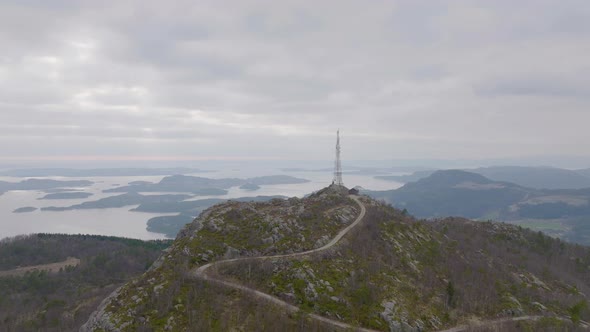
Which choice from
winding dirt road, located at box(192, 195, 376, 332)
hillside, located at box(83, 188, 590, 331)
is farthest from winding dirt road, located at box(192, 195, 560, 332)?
hillside, located at box(83, 188, 590, 331)

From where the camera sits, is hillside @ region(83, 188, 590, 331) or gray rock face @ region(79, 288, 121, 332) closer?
gray rock face @ region(79, 288, 121, 332)

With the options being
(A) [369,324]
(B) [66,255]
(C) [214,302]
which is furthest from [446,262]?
(B) [66,255]

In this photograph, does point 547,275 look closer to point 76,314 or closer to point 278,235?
point 278,235

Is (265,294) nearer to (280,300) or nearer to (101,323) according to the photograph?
(280,300)

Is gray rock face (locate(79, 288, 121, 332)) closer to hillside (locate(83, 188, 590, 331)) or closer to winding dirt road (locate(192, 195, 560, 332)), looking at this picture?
hillside (locate(83, 188, 590, 331))

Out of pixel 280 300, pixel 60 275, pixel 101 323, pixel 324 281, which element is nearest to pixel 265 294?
pixel 280 300

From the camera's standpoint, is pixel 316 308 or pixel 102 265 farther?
pixel 102 265

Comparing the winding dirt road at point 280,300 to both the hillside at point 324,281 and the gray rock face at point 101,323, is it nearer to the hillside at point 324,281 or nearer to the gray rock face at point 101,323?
the hillside at point 324,281
